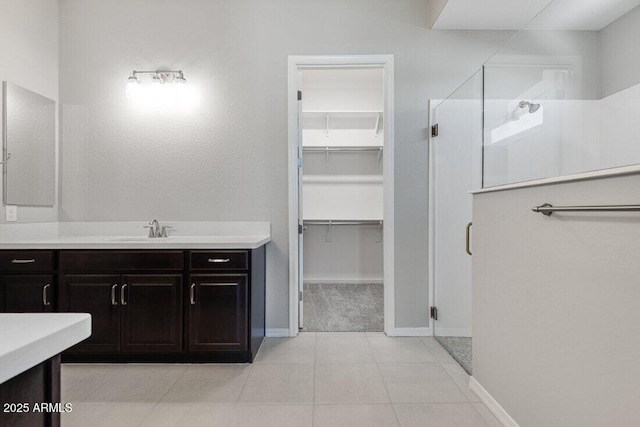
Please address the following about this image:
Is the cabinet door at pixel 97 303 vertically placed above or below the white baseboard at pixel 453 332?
above

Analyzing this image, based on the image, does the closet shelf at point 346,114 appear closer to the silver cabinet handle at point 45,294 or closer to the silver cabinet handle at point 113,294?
the silver cabinet handle at point 113,294

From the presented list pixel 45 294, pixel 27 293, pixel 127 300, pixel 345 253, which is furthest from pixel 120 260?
pixel 345 253

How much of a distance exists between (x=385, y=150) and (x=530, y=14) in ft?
4.84

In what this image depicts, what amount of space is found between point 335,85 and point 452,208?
258cm

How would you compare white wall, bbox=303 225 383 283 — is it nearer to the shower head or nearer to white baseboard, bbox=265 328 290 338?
white baseboard, bbox=265 328 290 338

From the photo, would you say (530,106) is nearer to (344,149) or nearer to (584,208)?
(584,208)

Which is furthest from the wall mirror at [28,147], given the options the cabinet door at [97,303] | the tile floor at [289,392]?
the tile floor at [289,392]

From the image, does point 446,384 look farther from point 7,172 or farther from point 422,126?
point 7,172

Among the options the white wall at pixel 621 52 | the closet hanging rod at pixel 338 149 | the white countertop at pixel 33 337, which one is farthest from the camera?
the closet hanging rod at pixel 338 149

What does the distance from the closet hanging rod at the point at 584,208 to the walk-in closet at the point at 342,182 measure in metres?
3.13

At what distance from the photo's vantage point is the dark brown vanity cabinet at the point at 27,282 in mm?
2238

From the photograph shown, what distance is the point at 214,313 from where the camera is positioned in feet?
7.52

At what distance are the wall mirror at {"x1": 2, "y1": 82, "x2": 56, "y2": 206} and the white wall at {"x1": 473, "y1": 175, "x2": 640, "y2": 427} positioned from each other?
3.16 metres

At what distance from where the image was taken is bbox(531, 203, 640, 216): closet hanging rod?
0.98 metres
